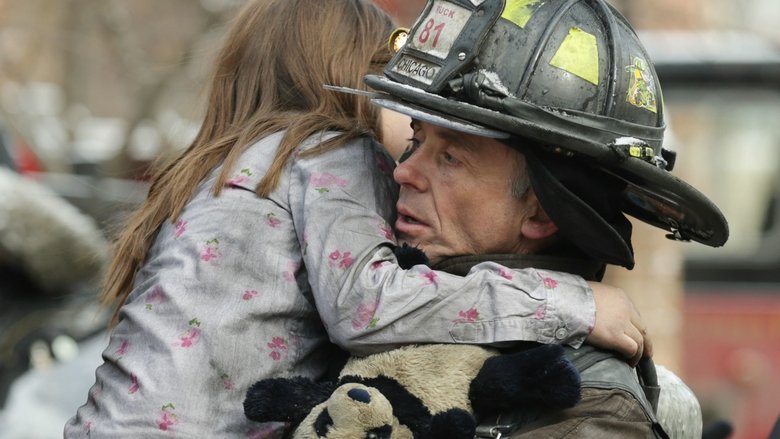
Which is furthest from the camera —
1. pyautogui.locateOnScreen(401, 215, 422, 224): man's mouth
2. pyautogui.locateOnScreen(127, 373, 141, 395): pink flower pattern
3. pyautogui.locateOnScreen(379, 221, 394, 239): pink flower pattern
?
pyautogui.locateOnScreen(401, 215, 422, 224): man's mouth

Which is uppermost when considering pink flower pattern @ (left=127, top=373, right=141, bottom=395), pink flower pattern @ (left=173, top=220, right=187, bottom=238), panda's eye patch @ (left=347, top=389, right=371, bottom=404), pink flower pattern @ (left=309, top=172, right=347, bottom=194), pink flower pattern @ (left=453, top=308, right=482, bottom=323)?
pink flower pattern @ (left=309, top=172, right=347, bottom=194)

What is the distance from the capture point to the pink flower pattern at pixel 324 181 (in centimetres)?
272

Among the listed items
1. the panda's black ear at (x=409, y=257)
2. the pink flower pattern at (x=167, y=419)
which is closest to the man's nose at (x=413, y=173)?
the panda's black ear at (x=409, y=257)

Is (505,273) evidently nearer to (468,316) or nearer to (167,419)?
(468,316)

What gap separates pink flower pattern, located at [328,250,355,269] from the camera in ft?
8.50

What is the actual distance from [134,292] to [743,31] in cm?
1301

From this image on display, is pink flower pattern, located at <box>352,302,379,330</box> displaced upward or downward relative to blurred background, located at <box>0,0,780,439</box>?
upward

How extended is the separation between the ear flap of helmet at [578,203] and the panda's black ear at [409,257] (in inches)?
11.2

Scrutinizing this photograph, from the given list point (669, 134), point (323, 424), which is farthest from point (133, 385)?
point (669, 134)

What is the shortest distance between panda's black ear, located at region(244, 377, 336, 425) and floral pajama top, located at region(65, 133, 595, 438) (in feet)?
0.36

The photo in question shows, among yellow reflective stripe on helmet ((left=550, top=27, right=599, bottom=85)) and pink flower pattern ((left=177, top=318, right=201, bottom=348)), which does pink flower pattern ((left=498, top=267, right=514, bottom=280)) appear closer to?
yellow reflective stripe on helmet ((left=550, top=27, right=599, bottom=85))

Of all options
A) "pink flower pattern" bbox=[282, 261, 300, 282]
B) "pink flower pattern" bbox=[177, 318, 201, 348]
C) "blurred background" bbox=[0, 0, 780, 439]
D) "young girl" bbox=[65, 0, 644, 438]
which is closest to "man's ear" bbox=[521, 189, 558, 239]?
"young girl" bbox=[65, 0, 644, 438]

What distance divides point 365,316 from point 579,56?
71cm

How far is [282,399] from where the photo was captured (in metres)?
2.50
